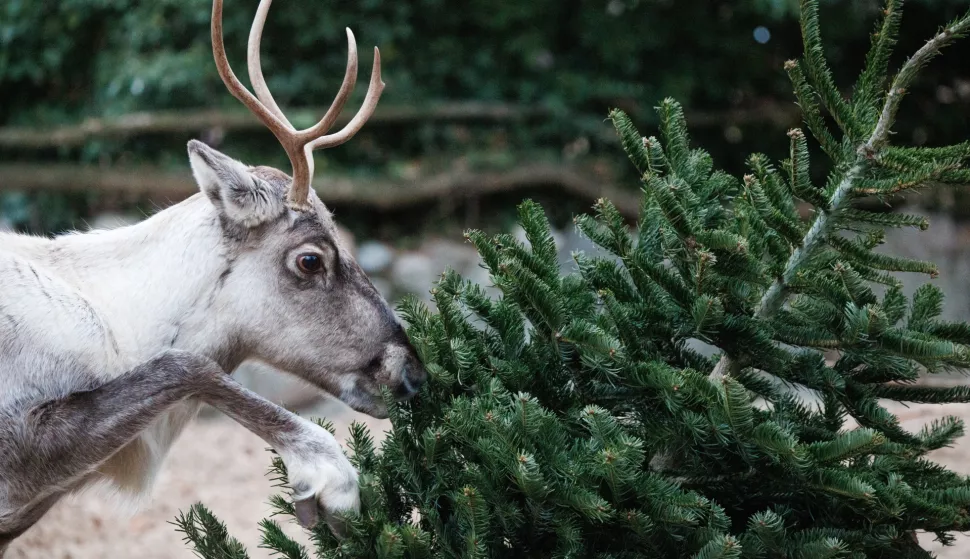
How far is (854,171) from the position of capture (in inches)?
92.7

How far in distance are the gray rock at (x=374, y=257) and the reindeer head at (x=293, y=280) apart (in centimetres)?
451

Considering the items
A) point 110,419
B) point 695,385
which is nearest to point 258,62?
point 110,419

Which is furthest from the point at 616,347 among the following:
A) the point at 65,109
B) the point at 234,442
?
the point at 65,109

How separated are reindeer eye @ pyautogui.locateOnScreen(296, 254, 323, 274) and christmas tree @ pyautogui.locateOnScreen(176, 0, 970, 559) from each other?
2.29 ft

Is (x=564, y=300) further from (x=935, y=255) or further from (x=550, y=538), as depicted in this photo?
(x=935, y=255)

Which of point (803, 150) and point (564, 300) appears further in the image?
point (564, 300)

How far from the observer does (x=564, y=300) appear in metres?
2.54

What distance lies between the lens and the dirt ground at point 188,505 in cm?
498

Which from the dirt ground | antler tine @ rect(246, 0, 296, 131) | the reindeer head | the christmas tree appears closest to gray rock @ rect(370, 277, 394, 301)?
the dirt ground

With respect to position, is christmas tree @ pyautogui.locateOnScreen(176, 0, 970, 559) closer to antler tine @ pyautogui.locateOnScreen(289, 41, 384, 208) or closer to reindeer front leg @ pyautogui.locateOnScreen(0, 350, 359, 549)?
reindeer front leg @ pyautogui.locateOnScreen(0, 350, 359, 549)

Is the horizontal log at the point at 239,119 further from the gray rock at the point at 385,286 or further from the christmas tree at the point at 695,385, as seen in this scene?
the christmas tree at the point at 695,385

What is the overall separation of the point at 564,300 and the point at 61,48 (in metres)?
7.11

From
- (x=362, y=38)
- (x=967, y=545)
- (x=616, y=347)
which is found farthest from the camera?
(x=362, y=38)

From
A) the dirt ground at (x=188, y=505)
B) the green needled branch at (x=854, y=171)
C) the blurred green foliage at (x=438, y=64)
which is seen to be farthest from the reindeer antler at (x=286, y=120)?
the blurred green foliage at (x=438, y=64)
